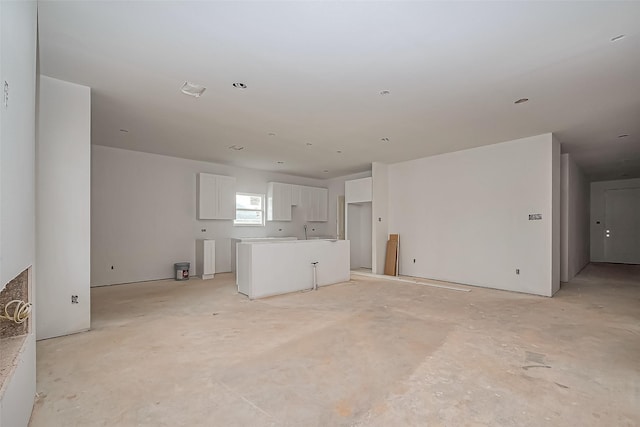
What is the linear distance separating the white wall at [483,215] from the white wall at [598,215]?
21.7 feet

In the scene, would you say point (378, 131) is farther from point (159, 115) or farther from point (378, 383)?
point (378, 383)

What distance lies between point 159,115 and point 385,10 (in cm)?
365

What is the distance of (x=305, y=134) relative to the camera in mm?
5523

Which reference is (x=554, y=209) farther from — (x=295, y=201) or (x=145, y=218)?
(x=145, y=218)

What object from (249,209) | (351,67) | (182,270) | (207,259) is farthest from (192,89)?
(249,209)

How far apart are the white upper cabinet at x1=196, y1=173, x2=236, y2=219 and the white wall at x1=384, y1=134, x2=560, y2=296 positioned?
4137 millimetres

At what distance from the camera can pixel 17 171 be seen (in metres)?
1.58

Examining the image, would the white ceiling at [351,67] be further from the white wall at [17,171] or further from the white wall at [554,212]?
the white wall at [17,171]

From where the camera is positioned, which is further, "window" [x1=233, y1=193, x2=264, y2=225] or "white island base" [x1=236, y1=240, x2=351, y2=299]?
"window" [x1=233, y1=193, x2=264, y2=225]

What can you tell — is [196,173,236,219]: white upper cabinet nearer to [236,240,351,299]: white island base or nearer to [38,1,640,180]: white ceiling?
Result: [38,1,640,180]: white ceiling

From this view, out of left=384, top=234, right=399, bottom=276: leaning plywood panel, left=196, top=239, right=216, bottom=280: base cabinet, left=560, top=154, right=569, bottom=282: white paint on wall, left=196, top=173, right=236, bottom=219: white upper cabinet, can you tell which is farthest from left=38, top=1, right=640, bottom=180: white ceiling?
left=384, top=234, right=399, bottom=276: leaning plywood panel

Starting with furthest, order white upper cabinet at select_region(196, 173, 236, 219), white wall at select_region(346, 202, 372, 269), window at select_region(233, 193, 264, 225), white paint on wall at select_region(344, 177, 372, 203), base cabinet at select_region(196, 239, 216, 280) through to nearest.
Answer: white wall at select_region(346, 202, 372, 269) → window at select_region(233, 193, 264, 225) → white paint on wall at select_region(344, 177, 372, 203) → white upper cabinet at select_region(196, 173, 236, 219) → base cabinet at select_region(196, 239, 216, 280)

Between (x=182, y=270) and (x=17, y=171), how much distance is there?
19.1ft

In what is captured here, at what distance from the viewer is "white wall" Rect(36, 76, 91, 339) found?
134 inches
